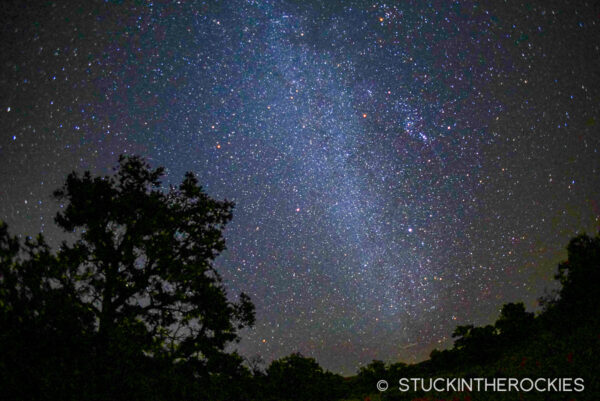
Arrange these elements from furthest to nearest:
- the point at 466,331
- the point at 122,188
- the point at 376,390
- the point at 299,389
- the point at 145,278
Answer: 1. the point at 466,331
2. the point at 376,390
3. the point at 299,389
4. the point at 122,188
5. the point at 145,278

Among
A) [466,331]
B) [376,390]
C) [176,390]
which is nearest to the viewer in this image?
[176,390]

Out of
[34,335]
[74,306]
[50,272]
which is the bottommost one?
[34,335]

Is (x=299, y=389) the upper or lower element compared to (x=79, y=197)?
lower

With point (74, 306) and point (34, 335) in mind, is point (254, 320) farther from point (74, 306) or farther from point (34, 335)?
point (34, 335)

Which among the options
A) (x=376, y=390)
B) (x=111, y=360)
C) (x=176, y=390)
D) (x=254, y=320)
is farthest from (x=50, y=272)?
(x=376, y=390)

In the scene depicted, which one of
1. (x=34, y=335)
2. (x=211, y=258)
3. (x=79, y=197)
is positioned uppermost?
(x=79, y=197)

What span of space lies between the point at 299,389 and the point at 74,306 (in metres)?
12.3

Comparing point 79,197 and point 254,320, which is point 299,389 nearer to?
point 254,320

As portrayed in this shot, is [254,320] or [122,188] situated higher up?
[122,188]

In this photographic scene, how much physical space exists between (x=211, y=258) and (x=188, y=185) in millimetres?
3267

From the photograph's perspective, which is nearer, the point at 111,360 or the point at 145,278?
the point at 111,360

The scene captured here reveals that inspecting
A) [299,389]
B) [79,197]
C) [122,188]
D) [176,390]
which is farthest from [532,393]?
[79,197]

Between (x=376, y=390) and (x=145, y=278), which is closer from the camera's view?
(x=145, y=278)

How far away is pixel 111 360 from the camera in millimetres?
7086
